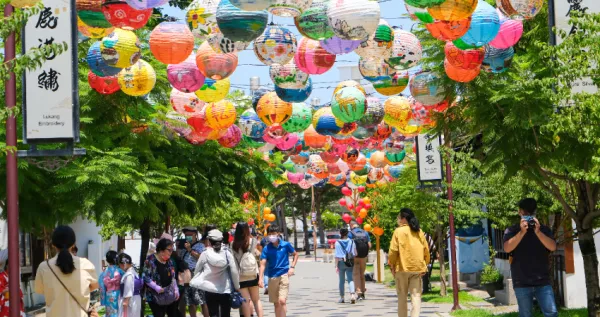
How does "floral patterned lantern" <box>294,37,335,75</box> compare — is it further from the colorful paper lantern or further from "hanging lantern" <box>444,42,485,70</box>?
the colorful paper lantern

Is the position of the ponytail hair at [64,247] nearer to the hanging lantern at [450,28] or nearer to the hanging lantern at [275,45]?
the hanging lantern at [275,45]

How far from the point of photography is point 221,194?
66.0ft

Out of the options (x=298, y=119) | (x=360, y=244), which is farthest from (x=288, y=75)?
(x=360, y=244)

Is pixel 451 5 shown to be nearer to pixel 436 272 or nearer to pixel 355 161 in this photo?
pixel 355 161

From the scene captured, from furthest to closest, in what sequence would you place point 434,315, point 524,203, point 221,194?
point 221,194
point 434,315
point 524,203

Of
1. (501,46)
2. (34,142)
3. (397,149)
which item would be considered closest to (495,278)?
(397,149)

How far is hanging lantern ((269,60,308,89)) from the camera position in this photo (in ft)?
47.9

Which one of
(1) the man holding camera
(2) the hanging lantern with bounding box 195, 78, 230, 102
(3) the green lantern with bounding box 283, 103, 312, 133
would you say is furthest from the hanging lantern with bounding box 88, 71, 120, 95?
(1) the man holding camera

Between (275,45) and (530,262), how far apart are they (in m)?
4.69

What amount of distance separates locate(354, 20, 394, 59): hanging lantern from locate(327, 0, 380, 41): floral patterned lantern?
1.51 m

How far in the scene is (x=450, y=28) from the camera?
1129 centimetres

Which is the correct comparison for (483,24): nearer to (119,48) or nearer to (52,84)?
(119,48)

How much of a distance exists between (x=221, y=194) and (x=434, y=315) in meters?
5.30

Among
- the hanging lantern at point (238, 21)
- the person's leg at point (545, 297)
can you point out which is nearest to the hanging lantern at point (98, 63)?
the hanging lantern at point (238, 21)
